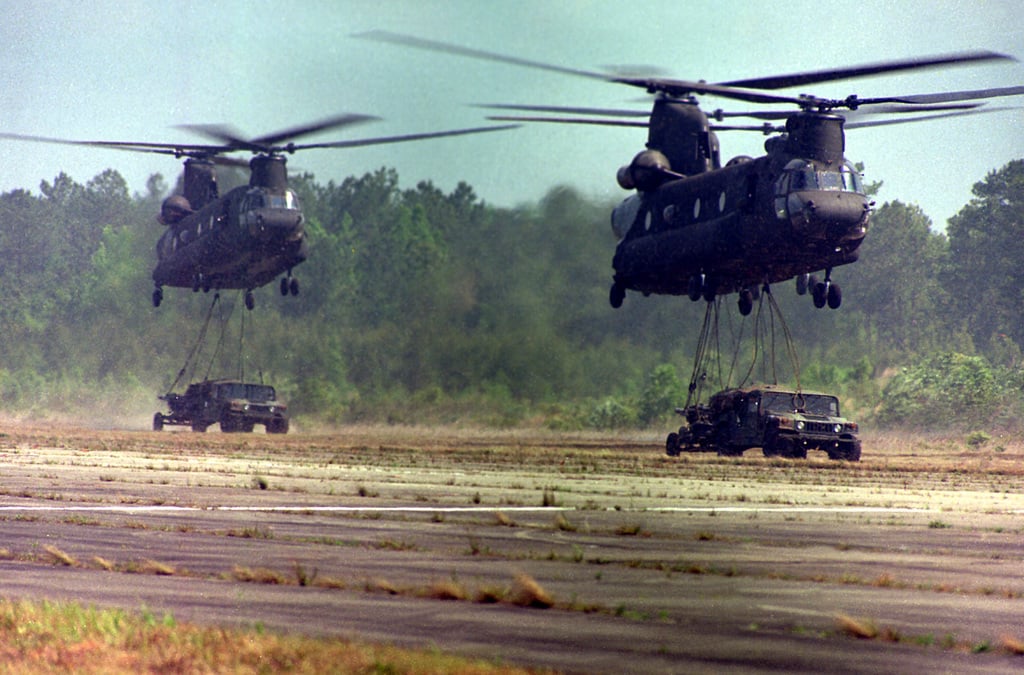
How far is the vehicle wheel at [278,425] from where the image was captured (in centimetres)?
4675

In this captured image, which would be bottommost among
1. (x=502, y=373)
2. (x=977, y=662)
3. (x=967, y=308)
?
(x=977, y=662)

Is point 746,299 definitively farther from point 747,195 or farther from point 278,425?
point 278,425

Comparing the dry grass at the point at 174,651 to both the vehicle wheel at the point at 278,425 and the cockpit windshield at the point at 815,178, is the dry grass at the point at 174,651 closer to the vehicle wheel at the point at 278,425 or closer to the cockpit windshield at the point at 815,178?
the cockpit windshield at the point at 815,178

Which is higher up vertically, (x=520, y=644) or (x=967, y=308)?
(x=967, y=308)

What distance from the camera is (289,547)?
12.7 meters

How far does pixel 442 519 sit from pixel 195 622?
761 cm

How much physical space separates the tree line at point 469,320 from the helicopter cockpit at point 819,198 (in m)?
6.11

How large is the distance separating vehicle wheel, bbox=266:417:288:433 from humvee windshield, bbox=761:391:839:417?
20194 millimetres

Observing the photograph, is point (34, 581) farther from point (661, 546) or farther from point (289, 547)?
point (661, 546)

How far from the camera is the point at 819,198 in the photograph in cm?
3147

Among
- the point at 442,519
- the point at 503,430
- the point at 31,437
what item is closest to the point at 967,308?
Result: the point at 503,430

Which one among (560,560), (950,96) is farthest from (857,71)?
(560,560)

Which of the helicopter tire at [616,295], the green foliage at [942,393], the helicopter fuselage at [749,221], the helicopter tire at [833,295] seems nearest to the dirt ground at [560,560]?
the helicopter fuselage at [749,221]

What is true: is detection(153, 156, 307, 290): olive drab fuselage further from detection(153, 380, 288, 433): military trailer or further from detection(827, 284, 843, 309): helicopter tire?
detection(827, 284, 843, 309): helicopter tire
